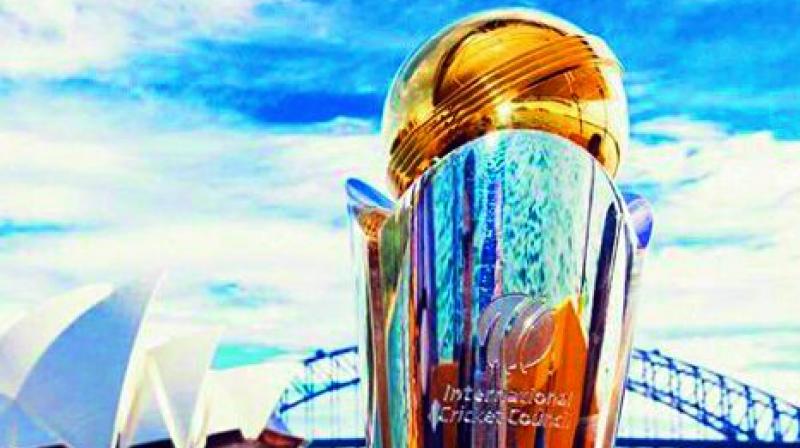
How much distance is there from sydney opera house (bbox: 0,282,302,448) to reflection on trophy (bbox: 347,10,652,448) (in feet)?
70.2

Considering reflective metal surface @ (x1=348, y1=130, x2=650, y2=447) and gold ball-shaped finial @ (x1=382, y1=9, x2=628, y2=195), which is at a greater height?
gold ball-shaped finial @ (x1=382, y1=9, x2=628, y2=195)

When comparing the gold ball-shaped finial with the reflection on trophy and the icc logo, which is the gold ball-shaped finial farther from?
the icc logo

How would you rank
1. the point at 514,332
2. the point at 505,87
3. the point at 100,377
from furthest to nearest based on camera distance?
the point at 100,377
the point at 505,87
the point at 514,332

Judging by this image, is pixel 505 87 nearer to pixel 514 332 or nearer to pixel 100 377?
pixel 514 332

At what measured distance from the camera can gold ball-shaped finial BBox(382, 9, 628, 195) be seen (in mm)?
5160

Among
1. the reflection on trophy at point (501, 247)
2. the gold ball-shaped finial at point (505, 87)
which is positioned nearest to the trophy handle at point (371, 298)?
the reflection on trophy at point (501, 247)

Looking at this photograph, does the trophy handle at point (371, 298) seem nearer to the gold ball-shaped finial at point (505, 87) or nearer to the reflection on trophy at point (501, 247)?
the reflection on trophy at point (501, 247)

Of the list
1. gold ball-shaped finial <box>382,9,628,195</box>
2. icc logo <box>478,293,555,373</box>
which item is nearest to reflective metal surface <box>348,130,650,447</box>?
icc logo <box>478,293,555,373</box>

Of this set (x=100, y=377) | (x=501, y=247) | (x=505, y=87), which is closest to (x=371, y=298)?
(x=501, y=247)

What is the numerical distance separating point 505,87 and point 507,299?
0.86 metres

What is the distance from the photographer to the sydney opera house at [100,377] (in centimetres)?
2566

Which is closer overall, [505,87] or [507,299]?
[507,299]

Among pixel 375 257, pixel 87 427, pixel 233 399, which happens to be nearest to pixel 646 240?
pixel 375 257

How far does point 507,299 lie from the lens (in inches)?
192
